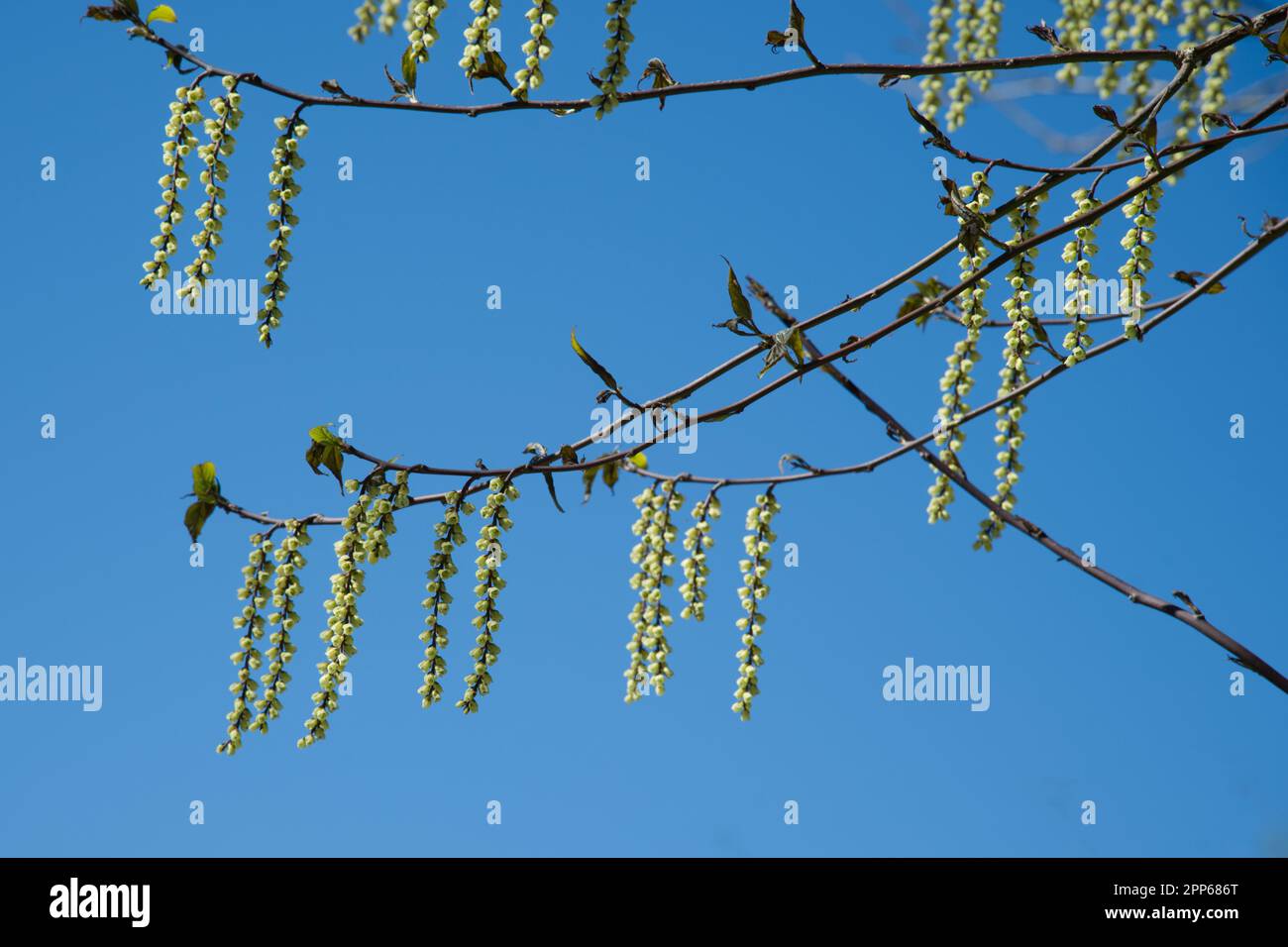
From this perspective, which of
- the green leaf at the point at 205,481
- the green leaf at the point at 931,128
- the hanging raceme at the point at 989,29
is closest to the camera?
the green leaf at the point at 931,128

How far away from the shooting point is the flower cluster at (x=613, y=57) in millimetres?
2949

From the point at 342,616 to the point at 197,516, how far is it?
58 centimetres

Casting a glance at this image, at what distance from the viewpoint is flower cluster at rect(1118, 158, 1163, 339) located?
3227mm

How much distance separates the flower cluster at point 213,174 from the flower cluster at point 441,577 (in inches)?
35.5

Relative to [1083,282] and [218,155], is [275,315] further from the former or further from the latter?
[1083,282]

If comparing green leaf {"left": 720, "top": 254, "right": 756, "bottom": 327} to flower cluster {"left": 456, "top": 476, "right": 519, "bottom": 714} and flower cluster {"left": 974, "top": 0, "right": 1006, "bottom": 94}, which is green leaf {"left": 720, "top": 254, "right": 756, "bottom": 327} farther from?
flower cluster {"left": 974, "top": 0, "right": 1006, "bottom": 94}

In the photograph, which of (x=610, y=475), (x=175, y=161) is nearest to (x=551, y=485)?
(x=610, y=475)

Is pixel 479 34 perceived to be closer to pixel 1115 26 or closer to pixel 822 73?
pixel 822 73

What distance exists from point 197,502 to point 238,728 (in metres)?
0.65

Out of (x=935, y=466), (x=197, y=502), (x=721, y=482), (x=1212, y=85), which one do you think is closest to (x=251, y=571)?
(x=197, y=502)

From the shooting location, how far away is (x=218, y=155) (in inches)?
132

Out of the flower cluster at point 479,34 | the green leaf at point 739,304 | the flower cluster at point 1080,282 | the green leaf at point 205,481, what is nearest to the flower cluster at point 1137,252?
the flower cluster at point 1080,282

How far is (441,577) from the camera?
3309 millimetres

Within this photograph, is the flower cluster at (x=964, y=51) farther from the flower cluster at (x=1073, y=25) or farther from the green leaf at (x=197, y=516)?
the green leaf at (x=197, y=516)
